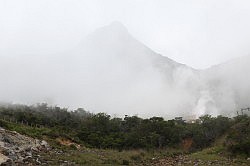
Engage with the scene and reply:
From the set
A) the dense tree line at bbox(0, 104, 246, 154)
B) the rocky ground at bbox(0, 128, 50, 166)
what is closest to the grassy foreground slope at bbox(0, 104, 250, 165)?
the dense tree line at bbox(0, 104, 246, 154)

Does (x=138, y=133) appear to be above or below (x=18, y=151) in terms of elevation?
above

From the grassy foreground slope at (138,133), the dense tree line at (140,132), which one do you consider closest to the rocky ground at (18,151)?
the grassy foreground slope at (138,133)

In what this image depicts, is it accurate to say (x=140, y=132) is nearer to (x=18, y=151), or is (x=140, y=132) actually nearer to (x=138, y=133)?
(x=138, y=133)

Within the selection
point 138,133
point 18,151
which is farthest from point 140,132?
point 18,151

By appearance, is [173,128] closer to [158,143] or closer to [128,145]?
[158,143]

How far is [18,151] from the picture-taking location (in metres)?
35.3

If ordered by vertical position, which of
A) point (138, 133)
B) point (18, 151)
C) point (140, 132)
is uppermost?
point (140, 132)

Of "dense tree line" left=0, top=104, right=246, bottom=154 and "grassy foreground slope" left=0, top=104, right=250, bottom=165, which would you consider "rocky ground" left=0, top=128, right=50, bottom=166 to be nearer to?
"grassy foreground slope" left=0, top=104, right=250, bottom=165

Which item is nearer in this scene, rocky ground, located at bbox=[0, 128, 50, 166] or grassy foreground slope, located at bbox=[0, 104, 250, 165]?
rocky ground, located at bbox=[0, 128, 50, 166]

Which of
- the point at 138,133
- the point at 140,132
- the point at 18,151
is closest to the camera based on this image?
the point at 18,151

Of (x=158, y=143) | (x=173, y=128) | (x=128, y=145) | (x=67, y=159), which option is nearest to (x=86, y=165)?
(x=67, y=159)

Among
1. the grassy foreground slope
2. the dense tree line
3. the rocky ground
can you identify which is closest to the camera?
the rocky ground

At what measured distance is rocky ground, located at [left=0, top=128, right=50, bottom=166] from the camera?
99.9ft

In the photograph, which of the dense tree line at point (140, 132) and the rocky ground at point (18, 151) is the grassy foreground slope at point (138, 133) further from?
the rocky ground at point (18, 151)
